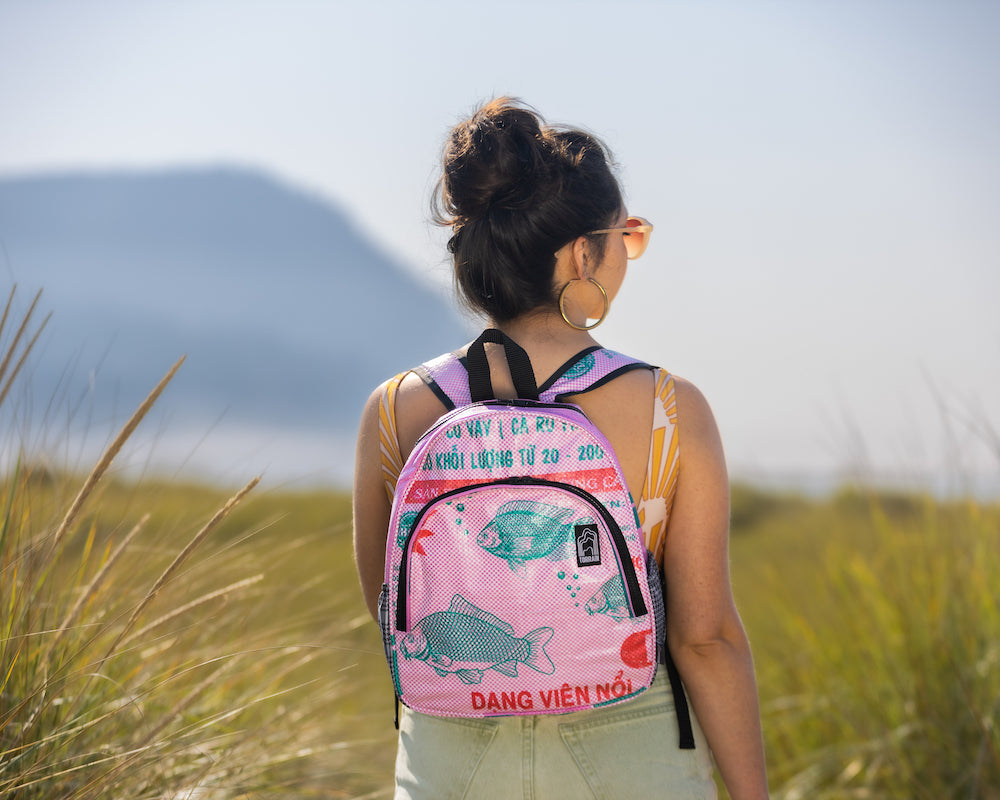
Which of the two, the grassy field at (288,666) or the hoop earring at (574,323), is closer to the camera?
the hoop earring at (574,323)

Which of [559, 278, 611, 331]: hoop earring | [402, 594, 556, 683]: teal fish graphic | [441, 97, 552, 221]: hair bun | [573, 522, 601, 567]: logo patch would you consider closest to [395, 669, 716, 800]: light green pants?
[402, 594, 556, 683]: teal fish graphic

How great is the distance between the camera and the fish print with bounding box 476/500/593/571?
1.24m

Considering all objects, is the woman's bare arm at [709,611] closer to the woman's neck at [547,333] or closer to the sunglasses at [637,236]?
the woman's neck at [547,333]

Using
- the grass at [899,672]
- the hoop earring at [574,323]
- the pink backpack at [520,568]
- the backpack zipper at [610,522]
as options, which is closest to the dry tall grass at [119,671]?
the pink backpack at [520,568]

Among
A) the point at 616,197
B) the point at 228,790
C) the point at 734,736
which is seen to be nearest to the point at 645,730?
the point at 734,736

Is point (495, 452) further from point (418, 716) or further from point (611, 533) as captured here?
point (418, 716)

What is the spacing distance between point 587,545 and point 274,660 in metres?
1.74

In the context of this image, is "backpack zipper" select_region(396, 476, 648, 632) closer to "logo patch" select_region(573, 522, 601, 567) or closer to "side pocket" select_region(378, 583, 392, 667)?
"logo patch" select_region(573, 522, 601, 567)

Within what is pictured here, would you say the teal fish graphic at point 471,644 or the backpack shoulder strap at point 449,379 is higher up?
the backpack shoulder strap at point 449,379

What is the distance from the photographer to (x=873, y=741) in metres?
2.87

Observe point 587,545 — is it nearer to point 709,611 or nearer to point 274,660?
point 709,611

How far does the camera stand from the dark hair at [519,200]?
1.40 meters

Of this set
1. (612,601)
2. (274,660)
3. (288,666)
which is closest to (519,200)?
(612,601)

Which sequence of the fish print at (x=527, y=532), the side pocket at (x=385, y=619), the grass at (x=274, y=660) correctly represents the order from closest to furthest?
1. the fish print at (x=527, y=532)
2. the side pocket at (x=385, y=619)
3. the grass at (x=274, y=660)
